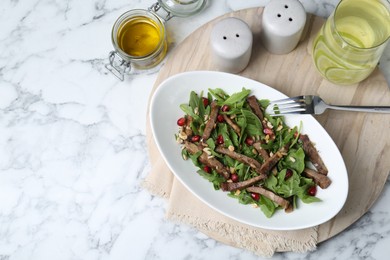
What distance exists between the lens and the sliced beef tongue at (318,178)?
1.39 m

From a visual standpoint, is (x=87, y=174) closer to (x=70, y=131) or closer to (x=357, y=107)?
(x=70, y=131)

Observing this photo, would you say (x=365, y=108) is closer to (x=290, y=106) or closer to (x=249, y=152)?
(x=290, y=106)

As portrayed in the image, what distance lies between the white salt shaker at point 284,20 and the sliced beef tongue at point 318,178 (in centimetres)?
38

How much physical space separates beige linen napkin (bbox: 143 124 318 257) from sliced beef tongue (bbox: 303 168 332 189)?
14 cm

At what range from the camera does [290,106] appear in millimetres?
1421

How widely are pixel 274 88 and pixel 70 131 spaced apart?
68 cm

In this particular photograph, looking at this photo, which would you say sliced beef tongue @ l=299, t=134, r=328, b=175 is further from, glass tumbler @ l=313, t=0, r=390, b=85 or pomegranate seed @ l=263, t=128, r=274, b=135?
glass tumbler @ l=313, t=0, r=390, b=85

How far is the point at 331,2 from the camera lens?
1639 mm

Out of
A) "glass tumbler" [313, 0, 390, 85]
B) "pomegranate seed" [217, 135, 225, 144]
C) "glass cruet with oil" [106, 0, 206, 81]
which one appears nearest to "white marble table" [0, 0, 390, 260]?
"glass cruet with oil" [106, 0, 206, 81]

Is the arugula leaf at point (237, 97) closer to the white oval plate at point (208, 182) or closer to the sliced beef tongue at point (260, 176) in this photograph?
the white oval plate at point (208, 182)

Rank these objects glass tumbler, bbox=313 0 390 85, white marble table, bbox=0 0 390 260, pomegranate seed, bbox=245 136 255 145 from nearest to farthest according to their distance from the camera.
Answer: glass tumbler, bbox=313 0 390 85 → pomegranate seed, bbox=245 136 255 145 → white marble table, bbox=0 0 390 260

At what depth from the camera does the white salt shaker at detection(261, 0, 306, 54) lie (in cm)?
141

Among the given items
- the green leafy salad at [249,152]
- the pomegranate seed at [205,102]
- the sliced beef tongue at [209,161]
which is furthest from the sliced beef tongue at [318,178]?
the pomegranate seed at [205,102]

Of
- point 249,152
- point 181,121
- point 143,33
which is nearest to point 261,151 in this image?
point 249,152
